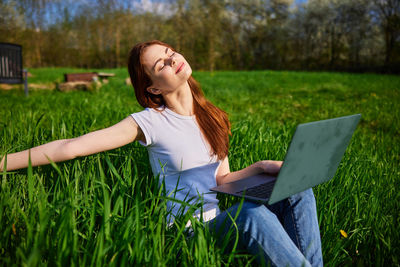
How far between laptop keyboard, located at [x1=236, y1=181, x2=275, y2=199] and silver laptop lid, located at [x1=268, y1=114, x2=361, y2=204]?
12cm

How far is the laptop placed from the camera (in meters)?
1.07

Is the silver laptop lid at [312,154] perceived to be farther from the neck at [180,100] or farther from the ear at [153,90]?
the ear at [153,90]

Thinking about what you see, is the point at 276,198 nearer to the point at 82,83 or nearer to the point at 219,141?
the point at 219,141

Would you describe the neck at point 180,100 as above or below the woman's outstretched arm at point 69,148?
above

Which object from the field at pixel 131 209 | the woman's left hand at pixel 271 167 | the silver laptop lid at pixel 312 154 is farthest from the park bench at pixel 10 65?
the silver laptop lid at pixel 312 154

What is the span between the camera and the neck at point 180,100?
1605mm

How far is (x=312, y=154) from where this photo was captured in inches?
46.1

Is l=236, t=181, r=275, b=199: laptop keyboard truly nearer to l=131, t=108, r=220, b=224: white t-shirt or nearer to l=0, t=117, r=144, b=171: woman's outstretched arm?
l=131, t=108, r=220, b=224: white t-shirt

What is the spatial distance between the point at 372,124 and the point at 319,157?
3869mm

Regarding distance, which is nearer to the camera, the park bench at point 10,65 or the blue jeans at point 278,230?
the blue jeans at point 278,230

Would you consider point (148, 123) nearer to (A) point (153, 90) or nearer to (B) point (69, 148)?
(A) point (153, 90)

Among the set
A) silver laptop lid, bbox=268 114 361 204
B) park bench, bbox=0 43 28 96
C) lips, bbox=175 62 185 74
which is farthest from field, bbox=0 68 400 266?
park bench, bbox=0 43 28 96

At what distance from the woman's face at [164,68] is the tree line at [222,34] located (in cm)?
2097

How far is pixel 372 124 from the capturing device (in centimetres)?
456
